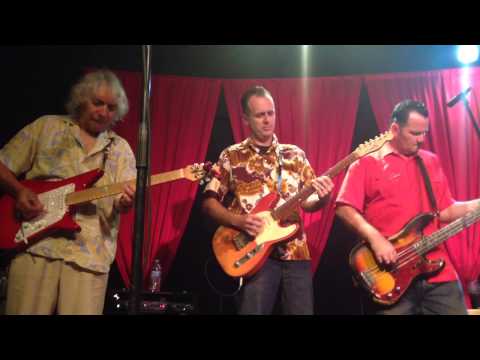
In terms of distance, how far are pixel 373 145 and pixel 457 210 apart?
2.00 feet

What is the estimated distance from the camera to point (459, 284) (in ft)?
9.75

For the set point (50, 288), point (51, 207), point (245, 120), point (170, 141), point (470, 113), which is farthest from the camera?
point (170, 141)

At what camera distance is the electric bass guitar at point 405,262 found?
114 inches

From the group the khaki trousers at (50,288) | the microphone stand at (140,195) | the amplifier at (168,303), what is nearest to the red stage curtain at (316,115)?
the amplifier at (168,303)

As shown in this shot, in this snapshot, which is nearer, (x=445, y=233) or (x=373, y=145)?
(x=445, y=233)

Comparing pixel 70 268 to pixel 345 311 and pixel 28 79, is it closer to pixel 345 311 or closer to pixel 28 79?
pixel 28 79

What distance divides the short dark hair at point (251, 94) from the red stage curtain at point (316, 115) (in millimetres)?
45

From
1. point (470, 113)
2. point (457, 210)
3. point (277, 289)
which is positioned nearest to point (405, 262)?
point (457, 210)

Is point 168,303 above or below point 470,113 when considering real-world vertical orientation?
below

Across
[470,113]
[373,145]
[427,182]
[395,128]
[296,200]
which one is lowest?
[296,200]

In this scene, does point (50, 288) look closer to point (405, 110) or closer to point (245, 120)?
point (245, 120)

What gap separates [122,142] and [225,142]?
0.69 meters

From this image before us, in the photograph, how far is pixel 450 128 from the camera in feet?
10.9

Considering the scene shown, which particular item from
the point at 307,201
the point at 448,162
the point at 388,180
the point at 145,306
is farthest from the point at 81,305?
the point at 448,162
